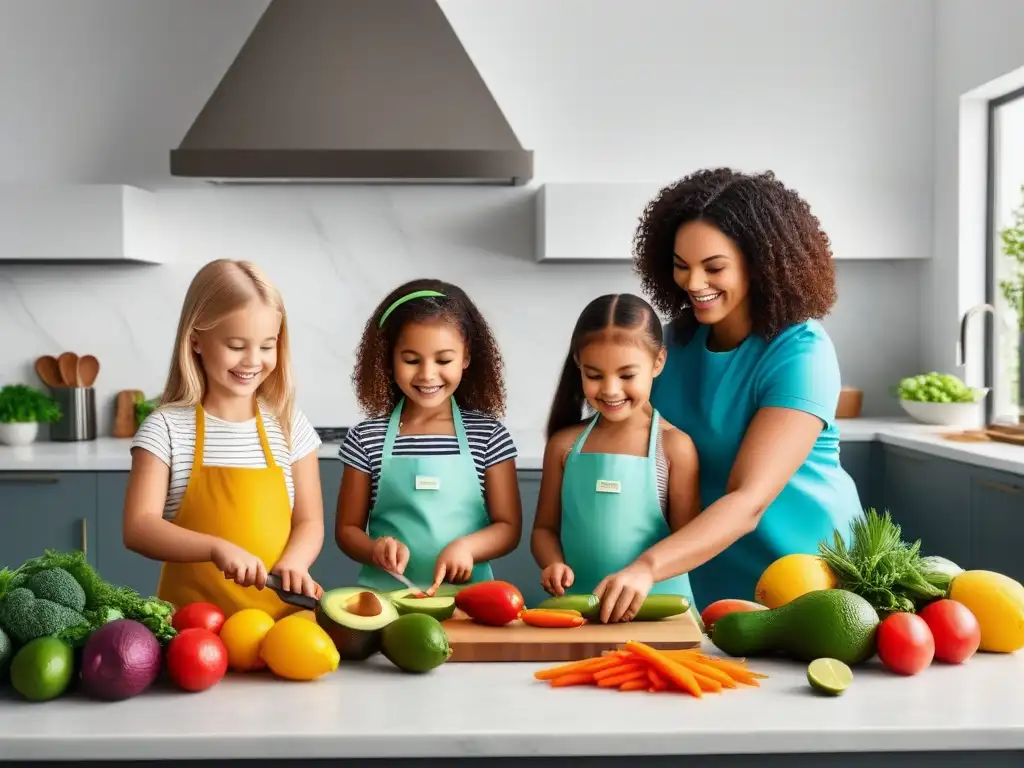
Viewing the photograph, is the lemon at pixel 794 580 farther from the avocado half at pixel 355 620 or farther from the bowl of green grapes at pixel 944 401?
the bowl of green grapes at pixel 944 401

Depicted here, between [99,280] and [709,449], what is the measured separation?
2.95 m

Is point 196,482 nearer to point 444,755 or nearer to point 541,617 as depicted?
point 541,617

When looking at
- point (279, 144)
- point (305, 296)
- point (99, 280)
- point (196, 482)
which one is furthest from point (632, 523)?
point (99, 280)

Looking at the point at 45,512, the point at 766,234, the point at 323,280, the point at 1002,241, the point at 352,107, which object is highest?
the point at 352,107

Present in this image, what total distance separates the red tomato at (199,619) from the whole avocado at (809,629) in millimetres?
608

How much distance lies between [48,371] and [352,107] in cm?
158

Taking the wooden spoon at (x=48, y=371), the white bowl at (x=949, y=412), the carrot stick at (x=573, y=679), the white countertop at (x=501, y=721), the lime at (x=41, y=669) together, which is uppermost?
the wooden spoon at (x=48, y=371)

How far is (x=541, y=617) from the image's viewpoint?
1.31 metres

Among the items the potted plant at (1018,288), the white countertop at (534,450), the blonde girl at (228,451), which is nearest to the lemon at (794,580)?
the blonde girl at (228,451)

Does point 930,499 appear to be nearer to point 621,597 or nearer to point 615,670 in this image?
point 621,597

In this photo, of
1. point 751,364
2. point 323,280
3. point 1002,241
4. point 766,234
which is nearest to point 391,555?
point 751,364

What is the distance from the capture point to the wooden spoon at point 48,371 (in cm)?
395

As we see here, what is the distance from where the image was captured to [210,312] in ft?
5.29

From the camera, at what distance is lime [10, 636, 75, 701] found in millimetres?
1097
